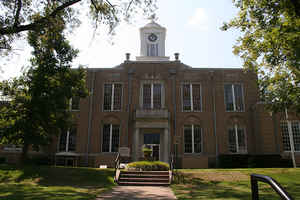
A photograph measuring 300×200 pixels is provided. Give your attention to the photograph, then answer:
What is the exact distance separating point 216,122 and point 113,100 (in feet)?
36.9

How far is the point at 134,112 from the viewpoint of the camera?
978 inches

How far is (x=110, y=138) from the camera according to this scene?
82.8 feet

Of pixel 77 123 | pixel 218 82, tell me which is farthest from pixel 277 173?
pixel 77 123

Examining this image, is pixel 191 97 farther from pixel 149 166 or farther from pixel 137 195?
pixel 137 195

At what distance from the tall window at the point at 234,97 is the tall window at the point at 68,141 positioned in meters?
16.7

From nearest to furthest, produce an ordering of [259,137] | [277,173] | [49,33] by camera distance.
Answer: [49,33] < [277,173] < [259,137]

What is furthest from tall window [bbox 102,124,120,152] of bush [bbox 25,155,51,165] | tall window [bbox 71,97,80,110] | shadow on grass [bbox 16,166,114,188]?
shadow on grass [bbox 16,166,114,188]

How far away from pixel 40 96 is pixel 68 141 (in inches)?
364

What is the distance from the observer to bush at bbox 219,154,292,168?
2155 cm

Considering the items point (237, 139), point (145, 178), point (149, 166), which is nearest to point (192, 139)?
point (237, 139)

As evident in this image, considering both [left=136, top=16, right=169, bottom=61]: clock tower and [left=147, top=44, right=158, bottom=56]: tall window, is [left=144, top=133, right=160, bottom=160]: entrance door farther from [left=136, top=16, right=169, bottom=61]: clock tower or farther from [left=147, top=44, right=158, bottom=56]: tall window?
[left=147, top=44, right=158, bottom=56]: tall window

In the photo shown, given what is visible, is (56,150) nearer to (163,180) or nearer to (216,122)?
(163,180)

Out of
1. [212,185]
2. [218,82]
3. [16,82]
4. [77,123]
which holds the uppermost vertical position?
[218,82]

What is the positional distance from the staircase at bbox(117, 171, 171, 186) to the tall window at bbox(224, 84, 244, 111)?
44.7ft
